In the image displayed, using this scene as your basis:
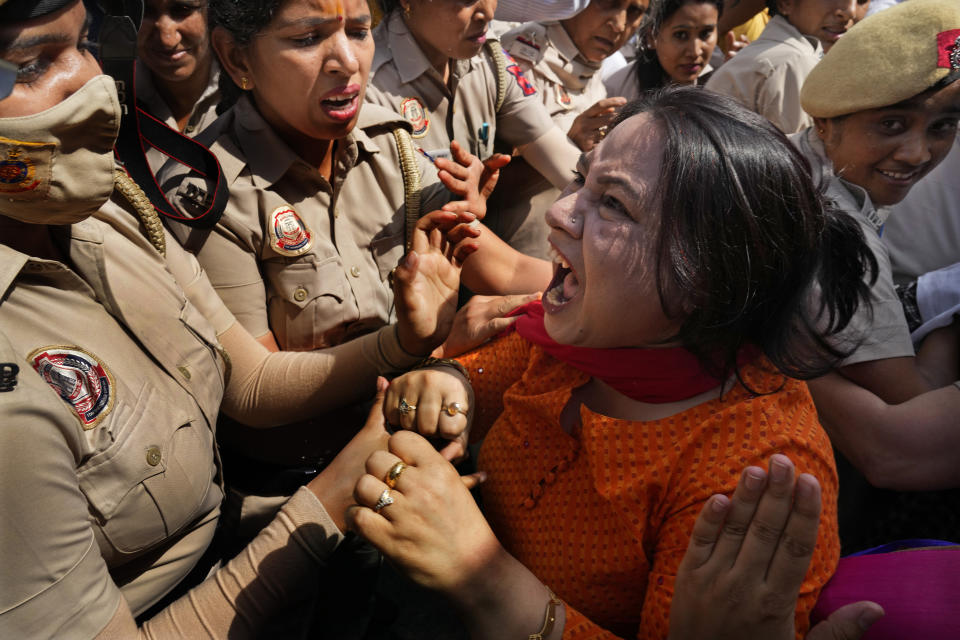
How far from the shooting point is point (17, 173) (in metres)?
1.26

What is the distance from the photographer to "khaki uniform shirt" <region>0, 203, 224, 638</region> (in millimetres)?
1184

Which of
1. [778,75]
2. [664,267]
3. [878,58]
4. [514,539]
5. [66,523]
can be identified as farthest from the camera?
[778,75]

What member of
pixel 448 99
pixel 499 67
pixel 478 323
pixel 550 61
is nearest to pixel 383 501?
pixel 478 323

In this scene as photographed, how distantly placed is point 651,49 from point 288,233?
3597 millimetres

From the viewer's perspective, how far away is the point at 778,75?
4.10 m

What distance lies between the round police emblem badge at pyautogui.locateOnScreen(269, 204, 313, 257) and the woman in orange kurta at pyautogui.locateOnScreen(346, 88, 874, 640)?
897 mm

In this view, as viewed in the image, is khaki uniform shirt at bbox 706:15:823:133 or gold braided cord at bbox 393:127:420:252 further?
khaki uniform shirt at bbox 706:15:823:133

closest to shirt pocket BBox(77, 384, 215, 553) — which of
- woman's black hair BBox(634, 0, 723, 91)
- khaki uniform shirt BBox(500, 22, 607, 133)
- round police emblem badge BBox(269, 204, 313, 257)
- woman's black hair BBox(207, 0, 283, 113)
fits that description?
round police emblem badge BBox(269, 204, 313, 257)

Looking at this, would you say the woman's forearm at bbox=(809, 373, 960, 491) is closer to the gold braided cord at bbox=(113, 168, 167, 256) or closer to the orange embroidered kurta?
the orange embroidered kurta

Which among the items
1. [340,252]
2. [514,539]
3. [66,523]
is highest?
[66,523]

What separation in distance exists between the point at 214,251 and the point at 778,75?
3.40m

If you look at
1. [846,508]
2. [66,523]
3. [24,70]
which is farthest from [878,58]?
[66,523]

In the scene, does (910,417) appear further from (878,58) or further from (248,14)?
(248,14)

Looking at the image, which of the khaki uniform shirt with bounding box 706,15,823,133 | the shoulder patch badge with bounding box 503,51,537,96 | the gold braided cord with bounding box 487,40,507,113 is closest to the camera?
the gold braided cord with bounding box 487,40,507,113
